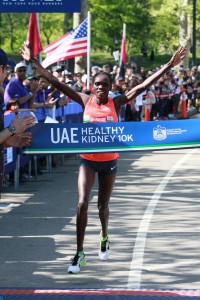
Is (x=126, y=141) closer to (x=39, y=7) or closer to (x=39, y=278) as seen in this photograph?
(x=39, y=278)

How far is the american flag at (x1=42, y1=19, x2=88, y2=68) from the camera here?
22453 millimetres

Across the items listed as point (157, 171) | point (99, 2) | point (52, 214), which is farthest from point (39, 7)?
point (99, 2)

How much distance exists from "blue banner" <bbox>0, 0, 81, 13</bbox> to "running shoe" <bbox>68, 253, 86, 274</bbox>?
840 centimetres

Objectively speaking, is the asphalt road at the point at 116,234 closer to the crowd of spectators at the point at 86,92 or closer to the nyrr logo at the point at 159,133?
the nyrr logo at the point at 159,133

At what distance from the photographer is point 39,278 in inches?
352

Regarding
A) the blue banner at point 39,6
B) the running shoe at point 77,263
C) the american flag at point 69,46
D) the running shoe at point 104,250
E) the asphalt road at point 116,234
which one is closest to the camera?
the asphalt road at point 116,234

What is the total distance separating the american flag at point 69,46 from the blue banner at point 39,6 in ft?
15.5

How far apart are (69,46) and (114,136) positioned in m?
13.4

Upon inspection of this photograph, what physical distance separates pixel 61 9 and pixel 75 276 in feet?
30.8

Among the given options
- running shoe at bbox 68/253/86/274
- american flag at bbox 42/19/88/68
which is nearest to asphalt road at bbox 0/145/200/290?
running shoe at bbox 68/253/86/274

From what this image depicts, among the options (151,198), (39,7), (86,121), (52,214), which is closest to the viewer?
(86,121)

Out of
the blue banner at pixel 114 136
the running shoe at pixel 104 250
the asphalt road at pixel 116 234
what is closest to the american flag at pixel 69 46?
the asphalt road at pixel 116 234

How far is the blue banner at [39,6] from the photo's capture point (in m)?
16.8

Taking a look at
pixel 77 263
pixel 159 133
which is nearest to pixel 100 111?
pixel 159 133
